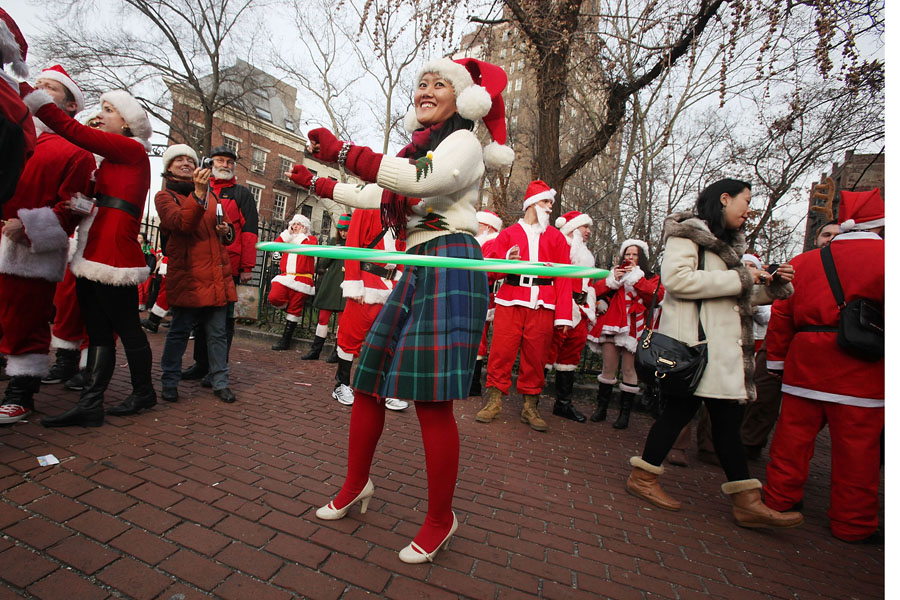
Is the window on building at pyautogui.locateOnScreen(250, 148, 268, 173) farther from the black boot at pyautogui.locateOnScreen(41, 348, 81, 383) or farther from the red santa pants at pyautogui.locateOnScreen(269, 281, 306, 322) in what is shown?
the black boot at pyautogui.locateOnScreen(41, 348, 81, 383)

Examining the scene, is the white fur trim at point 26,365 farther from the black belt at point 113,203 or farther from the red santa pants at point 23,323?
the black belt at point 113,203

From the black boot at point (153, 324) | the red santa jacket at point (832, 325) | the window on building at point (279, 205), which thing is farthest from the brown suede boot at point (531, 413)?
the window on building at point (279, 205)

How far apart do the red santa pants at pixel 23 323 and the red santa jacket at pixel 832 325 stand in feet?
17.4

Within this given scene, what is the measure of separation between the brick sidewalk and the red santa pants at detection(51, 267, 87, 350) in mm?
434

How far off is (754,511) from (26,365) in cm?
498

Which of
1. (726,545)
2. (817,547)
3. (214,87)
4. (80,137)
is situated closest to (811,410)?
(817,547)

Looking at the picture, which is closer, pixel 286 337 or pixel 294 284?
pixel 294 284

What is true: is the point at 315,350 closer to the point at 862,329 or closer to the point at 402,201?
the point at 402,201

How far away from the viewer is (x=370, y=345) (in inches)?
81.9

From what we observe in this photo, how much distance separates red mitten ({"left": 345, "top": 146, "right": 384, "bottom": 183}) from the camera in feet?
6.03

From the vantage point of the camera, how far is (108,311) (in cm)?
314

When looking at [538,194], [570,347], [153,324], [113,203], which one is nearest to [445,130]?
[113,203]

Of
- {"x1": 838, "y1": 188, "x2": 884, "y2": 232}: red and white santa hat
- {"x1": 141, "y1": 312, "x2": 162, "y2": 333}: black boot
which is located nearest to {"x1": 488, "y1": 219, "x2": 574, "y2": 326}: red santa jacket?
{"x1": 838, "y1": 188, "x2": 884, "y2": 232}: red and white santa hat

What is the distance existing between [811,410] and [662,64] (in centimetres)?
A: 636
